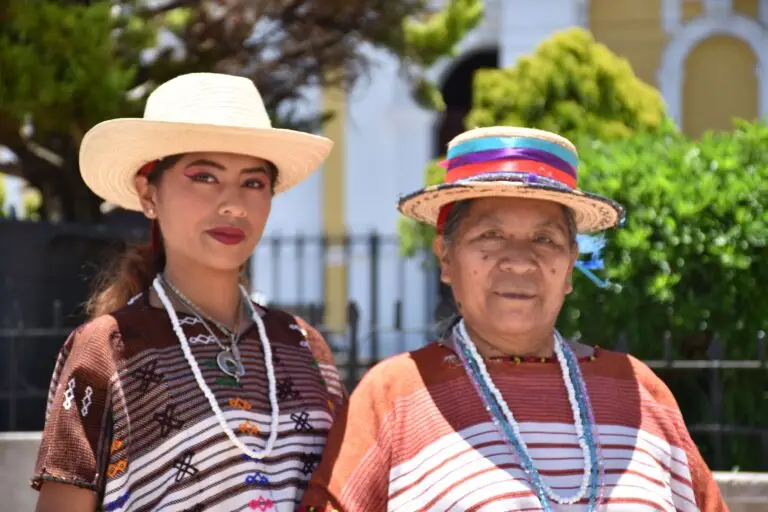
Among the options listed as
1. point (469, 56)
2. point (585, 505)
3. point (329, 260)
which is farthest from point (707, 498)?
point (469, 56)

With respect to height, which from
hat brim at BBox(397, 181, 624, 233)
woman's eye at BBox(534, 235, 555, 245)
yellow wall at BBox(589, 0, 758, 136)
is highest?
yellow wall at BBox(589, 0, 758, 136)

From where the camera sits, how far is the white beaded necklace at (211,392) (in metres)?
2.76

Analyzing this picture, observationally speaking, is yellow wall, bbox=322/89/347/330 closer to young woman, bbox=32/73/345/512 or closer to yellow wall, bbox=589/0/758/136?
yellow wall, bbox=589/0/758/136

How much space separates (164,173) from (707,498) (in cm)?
145

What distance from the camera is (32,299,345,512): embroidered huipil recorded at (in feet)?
8.84

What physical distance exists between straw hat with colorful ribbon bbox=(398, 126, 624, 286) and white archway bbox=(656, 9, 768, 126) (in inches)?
374

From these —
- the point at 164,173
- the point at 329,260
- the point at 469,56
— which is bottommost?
the point at 329,260

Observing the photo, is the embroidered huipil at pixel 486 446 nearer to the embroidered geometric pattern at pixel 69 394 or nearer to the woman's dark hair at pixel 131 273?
the embroidered geometric pattern at pixel 69 394

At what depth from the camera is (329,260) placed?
1252cm

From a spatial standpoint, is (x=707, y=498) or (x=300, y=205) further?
(x=300, y=205)

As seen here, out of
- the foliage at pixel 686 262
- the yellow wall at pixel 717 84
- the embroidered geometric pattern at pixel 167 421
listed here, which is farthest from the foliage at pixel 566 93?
the embroidered geometric pattern at pixel 167 421

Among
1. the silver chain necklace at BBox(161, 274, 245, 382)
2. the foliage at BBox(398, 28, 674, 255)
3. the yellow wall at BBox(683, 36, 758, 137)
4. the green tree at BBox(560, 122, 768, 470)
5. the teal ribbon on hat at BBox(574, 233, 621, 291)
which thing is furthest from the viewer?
the yellow wall at BBox(683, 36, 758, 137)

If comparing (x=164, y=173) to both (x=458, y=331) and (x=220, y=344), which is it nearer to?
(x=220, y=344)

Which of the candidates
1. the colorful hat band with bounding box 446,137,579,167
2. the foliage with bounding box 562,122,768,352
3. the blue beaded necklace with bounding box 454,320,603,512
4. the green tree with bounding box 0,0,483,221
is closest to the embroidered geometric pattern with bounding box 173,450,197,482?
the blue beaded necklace with bounding box 454,320,603,512
